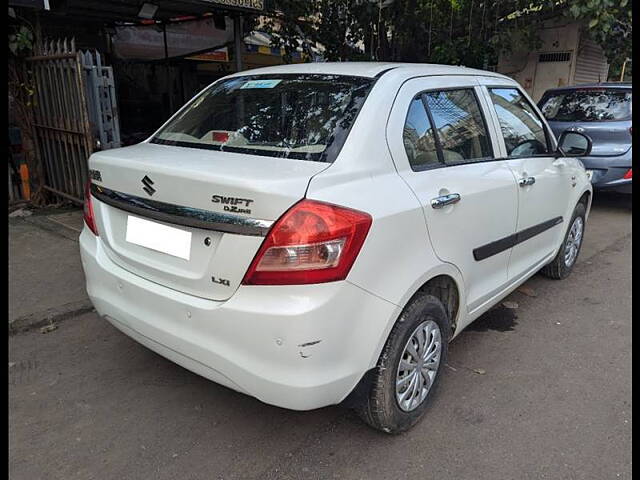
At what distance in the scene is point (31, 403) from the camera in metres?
2.71

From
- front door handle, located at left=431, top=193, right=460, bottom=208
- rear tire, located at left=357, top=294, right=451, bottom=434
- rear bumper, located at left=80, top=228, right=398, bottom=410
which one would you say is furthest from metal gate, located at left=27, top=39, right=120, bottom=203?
rear tire, located at left=357, top=294, right=451, bottom=434

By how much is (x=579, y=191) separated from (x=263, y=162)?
3.12 meters

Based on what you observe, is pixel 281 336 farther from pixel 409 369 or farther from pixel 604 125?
pixel 604 125

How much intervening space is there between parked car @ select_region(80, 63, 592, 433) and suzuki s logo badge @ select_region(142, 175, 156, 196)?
0.01 metres

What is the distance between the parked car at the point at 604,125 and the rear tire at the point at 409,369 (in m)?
5.06

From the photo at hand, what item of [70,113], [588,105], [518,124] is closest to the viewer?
[518,124]

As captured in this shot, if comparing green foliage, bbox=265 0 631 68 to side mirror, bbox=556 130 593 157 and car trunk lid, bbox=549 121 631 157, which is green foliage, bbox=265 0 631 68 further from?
side mirror, bbox=556 130 593 157

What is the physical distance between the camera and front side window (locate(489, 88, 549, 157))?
10.9ft

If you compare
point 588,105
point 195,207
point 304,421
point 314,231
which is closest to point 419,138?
point 314,231

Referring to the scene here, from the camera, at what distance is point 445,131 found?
2.78 m

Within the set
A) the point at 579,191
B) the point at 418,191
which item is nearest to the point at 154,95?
the point at 579,191

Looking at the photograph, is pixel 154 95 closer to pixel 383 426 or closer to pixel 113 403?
pixel 113 403

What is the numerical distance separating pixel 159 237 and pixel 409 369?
1298mm

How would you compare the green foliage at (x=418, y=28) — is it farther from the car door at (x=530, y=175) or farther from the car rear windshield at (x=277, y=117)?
the car rear windshield at (x=277, y=117)
